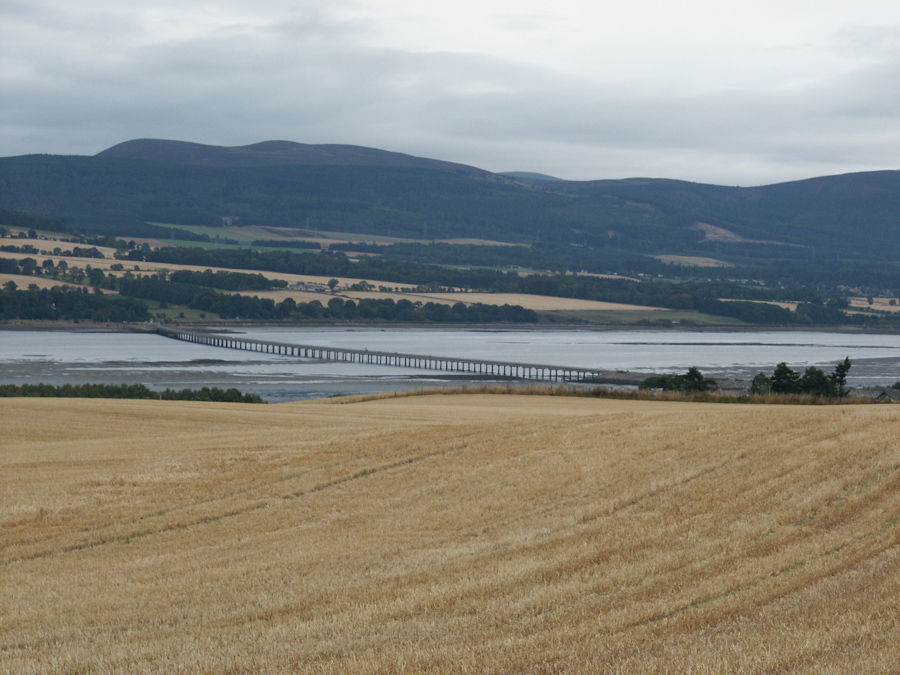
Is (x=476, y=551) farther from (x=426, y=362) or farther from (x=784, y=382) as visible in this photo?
(x=426, y=362)

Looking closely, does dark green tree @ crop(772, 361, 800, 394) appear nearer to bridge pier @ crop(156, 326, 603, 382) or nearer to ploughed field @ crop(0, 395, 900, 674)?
ploughed field @ crop(0, 395, 900, 674)

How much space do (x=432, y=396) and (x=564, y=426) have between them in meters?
30.1

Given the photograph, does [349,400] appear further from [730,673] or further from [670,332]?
[670,332]

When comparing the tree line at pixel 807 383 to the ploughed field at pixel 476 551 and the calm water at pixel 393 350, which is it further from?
the calm water at pixel 393 350

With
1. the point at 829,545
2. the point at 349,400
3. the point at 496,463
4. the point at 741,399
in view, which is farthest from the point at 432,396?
the point at 829,545

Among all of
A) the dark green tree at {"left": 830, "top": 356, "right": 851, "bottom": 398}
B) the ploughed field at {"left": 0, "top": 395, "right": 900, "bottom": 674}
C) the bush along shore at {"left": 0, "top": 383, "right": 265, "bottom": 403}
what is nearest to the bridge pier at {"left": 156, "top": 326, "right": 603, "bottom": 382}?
the dark green tree at {"left": 830, "top": 356, "right": 851, "bottom": 398}

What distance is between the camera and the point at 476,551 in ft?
44.1

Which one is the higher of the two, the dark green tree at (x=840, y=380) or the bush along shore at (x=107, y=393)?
the dark green tree at (x=840, y=380)

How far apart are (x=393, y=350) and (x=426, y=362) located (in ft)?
56.8

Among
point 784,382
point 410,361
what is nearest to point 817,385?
point 784,382

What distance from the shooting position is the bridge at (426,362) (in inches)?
3904

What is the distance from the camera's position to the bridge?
99.2m

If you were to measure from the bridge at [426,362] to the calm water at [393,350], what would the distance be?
14.6 feet

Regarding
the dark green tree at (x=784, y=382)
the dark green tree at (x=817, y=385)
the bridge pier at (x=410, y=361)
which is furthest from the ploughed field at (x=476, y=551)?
the bridge pier at (x=410, y=361)
